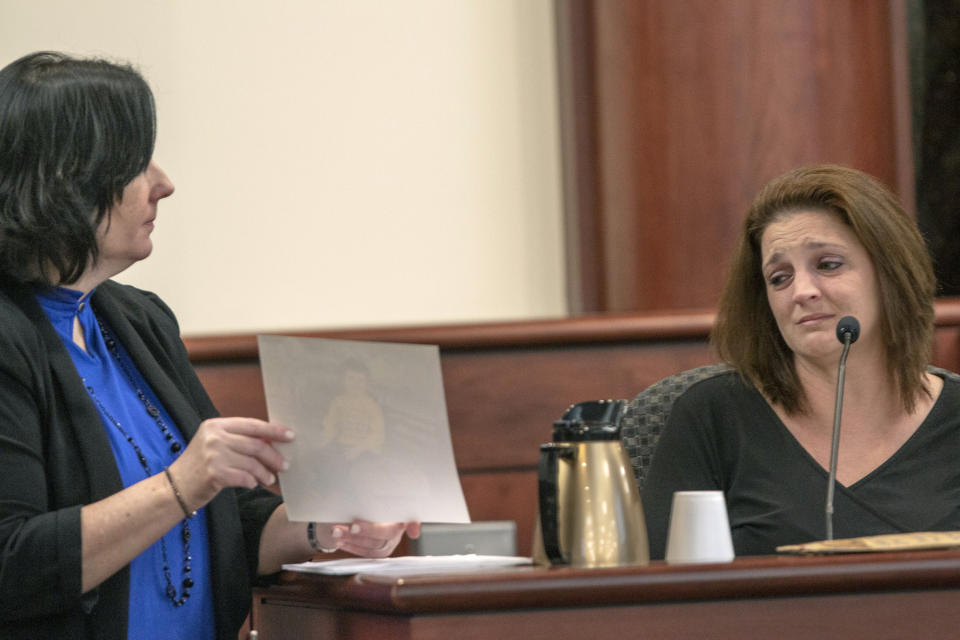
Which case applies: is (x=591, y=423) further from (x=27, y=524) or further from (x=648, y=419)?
(x=648, y=419)

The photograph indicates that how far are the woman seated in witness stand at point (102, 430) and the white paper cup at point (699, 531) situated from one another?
40 cm

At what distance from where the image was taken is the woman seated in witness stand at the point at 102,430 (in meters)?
1.53

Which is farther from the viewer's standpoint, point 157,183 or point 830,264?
point 830,264

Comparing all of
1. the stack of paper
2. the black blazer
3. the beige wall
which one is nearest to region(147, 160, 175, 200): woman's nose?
the black blazer

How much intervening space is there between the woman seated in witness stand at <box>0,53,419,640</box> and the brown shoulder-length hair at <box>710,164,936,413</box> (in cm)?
87

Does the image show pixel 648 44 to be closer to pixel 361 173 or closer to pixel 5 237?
pixel 361 173

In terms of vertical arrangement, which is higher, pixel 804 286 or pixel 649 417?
pixel 804 286

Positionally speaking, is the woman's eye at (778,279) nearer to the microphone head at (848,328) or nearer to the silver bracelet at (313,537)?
the microphone head at (848,328)

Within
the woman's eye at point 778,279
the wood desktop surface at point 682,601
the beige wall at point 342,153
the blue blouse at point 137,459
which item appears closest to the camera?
the wood desktop surface at point 682,601

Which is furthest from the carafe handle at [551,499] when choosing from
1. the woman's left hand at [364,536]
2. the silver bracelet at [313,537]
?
the silver bracelet at [313,537]

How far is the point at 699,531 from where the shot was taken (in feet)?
4.89

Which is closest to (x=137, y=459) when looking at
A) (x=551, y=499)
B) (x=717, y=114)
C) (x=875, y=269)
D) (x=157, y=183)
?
(x=157, y=183)

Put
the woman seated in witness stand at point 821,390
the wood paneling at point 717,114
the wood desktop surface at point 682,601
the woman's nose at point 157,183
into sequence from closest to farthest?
1. the wood desktop surface at point 682,601
2. the woman's nose at point 157,183
3. the woman seated in witness stand at point 821,390
4. the wood paneling at point 717,114

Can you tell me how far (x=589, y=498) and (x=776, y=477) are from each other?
79cm
